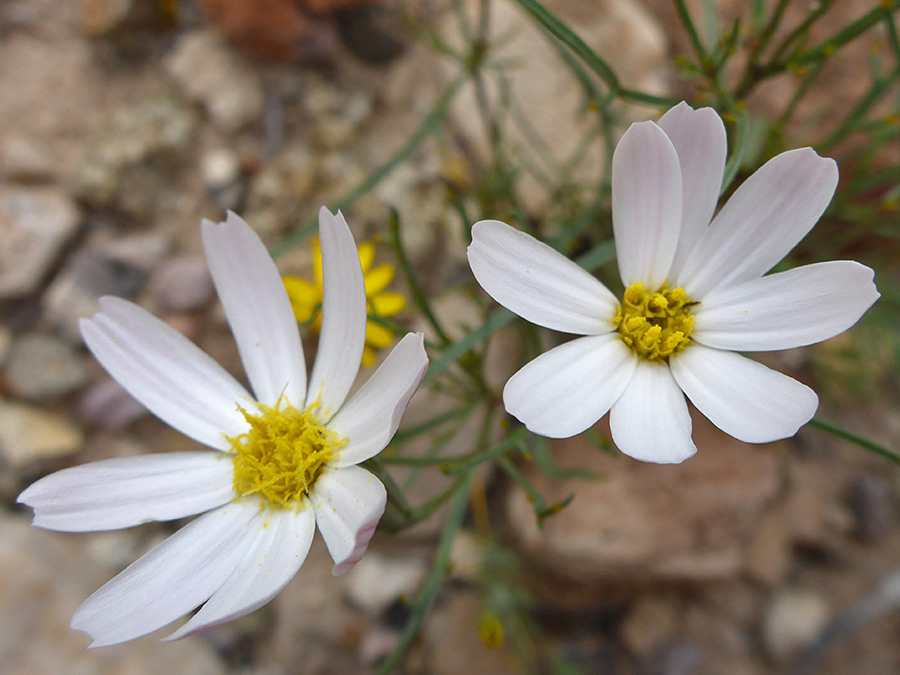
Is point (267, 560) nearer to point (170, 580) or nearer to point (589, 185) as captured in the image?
point (170, 580)

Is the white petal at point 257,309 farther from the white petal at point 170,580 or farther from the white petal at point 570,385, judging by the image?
the white petal at point 570,385

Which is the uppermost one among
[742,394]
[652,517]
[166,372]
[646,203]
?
[646,203]

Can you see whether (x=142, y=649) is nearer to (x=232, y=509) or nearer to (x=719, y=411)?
(x=232, y=509)

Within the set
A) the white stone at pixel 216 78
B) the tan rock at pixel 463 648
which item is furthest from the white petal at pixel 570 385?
the white stone at pixel 216 78

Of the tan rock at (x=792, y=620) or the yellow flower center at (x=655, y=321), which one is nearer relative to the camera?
the yellow flower center at (x=655, y=321)

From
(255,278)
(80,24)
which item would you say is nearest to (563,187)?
(255,278)

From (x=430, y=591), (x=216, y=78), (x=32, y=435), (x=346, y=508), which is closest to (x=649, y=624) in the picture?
(x=430, y=591)
